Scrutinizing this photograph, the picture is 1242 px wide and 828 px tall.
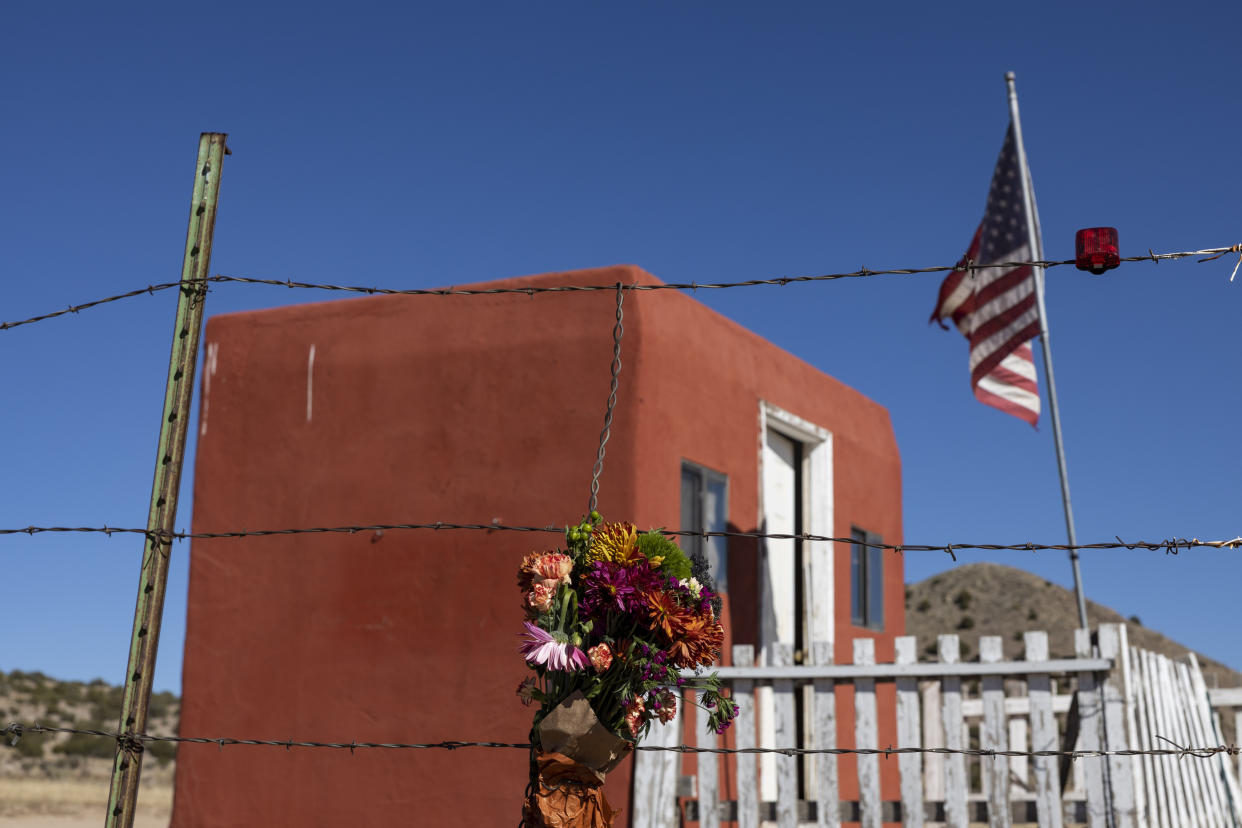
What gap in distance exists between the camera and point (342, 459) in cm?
1028

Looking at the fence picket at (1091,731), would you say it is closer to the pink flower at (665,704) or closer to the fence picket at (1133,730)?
the fence picket at (1133,730)

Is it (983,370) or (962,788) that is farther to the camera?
(983,370)

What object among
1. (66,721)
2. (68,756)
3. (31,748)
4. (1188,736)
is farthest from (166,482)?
(66,721)

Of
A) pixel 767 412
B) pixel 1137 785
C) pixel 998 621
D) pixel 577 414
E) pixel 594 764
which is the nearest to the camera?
pixel 594 764

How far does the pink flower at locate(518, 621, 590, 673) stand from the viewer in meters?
4.32

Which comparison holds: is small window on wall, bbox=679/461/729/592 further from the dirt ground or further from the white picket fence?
the dirt ground

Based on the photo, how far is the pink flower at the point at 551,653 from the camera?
14.2ft

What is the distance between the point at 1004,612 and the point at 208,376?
3822 centimetres

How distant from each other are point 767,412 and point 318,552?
3.88 m

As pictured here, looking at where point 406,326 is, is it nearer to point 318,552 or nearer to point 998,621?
point 318,552

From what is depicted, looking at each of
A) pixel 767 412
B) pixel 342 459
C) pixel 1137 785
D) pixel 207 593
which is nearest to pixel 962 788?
pixel 1137 785

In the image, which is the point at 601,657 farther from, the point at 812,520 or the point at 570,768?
the point at 812,520

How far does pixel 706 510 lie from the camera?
10.3 metres

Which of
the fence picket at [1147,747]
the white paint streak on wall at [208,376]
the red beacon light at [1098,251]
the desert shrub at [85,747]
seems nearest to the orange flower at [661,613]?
the red beacon light at [1098,251]
